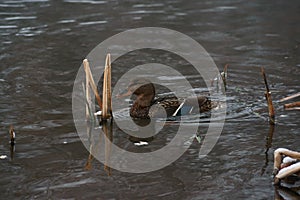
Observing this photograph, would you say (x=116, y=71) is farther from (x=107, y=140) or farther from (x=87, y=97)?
(x=107, y=140)

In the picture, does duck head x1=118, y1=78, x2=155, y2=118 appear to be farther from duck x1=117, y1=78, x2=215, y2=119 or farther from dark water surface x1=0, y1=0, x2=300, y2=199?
dark water surface x1=0, y1=0, x2=300, y2=199

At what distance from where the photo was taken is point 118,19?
14.6 metres

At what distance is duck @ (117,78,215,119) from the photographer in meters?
8.81

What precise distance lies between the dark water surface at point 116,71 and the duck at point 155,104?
40cm

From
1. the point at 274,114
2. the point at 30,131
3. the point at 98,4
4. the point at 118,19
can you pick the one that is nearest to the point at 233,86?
the point at 274,114

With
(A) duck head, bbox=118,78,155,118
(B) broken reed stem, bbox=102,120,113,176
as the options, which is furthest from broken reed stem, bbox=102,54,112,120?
(A) duck head, bbox=118,78,155,118

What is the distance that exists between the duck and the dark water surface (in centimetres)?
40

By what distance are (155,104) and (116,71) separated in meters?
2.22

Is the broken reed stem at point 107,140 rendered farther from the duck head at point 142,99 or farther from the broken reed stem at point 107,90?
the duck head at point 142,99

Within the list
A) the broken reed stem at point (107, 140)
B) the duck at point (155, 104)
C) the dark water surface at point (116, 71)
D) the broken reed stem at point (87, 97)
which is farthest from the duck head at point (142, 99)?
the broken reed stem at point (87, 97)

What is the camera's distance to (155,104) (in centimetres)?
898

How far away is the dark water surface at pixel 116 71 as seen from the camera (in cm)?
663

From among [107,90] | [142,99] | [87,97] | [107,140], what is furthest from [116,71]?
[107,140]

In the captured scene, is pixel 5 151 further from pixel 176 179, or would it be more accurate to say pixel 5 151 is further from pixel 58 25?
pixel 58 25
